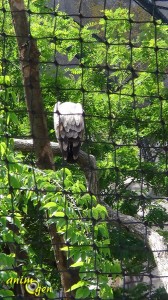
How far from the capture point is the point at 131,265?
12.7 feet

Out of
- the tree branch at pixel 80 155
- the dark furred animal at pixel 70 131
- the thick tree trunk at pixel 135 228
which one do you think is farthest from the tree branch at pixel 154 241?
the dark furred animal at pixel 70 131

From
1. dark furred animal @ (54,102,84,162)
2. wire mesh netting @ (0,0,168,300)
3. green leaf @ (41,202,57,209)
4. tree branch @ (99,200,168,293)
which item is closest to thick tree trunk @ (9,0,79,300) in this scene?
wire mesh netting @ (0,0,168,300)

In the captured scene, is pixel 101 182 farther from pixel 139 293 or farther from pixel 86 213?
pixel 86 213

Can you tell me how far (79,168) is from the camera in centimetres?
400

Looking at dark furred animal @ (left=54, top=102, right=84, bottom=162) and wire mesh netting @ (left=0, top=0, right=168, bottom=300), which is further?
dark furred animal @ (left=54, top=102, right=84, bottom=162)

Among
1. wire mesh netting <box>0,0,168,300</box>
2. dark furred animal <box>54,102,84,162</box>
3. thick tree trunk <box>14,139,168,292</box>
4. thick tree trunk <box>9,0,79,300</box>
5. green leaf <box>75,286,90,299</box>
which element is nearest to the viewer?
green leaf <box>75,286,90,299</box>

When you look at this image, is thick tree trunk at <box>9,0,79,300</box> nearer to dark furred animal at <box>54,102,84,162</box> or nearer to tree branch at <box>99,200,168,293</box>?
dark furred animal at <box>54,102,84,162</box>

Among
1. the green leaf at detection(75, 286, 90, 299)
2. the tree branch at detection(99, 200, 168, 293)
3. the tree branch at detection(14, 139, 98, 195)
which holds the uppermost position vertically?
the tree branch at detection(14, 139, 98, 195)

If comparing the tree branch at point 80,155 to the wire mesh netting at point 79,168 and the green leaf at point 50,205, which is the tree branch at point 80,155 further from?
the green leaf at point 50,205

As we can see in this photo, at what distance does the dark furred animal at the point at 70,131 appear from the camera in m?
3.22

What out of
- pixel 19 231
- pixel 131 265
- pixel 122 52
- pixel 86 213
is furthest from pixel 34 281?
pixel 122 52

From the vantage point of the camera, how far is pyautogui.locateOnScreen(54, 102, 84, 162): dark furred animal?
322 cm

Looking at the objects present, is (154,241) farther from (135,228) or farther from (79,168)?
(79,168)

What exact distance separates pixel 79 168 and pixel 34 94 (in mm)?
1100
